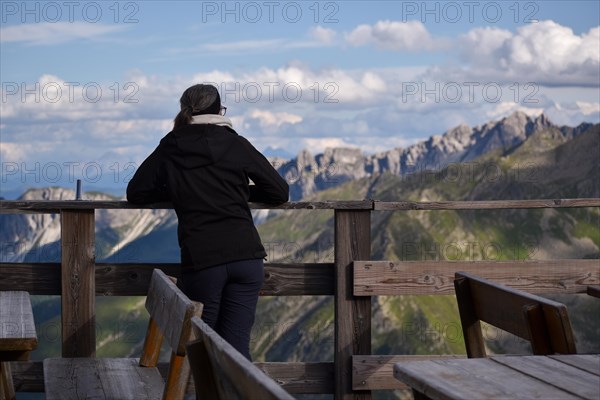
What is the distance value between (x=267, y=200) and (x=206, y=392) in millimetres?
3084

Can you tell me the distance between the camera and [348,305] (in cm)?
671

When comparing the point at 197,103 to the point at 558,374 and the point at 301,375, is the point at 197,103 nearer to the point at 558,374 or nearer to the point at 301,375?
the point at 301,375

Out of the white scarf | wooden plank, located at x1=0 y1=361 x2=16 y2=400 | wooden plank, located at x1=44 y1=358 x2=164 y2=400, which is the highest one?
the white scarf

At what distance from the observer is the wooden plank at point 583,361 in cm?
351

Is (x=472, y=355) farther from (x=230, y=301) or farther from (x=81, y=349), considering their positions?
(x=81, y=349)

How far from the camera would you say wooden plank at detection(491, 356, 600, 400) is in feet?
10.6

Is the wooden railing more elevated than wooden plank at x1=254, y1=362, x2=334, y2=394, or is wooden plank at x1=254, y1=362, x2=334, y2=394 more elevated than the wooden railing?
the wooden railing

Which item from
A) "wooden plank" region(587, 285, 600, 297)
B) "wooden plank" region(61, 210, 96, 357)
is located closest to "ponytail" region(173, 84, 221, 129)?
"wooden plank" region(61, 210, 96, 357)

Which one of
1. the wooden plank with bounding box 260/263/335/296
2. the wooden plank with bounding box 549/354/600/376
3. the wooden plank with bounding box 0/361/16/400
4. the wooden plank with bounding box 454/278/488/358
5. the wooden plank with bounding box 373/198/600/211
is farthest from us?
the wooden plank with bounding box 260/263/335/296

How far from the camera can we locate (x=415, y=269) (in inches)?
265

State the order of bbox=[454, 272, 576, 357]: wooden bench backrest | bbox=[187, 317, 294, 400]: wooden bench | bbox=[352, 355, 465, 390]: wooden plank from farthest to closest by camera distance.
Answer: bbox=[352, 355, 465, 390]: wooden plank, bbox=[454, 272, 576, 357]: wooden bench backrest, bbox=[187, 317, 294, 400]: wooden bench

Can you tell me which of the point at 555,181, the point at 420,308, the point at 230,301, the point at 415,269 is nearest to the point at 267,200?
the point at 230,301

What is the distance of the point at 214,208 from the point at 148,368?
3.48ft

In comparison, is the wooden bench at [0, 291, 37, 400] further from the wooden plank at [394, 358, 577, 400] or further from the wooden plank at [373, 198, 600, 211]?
the wooden plank at [373, 198, 600, 211]
